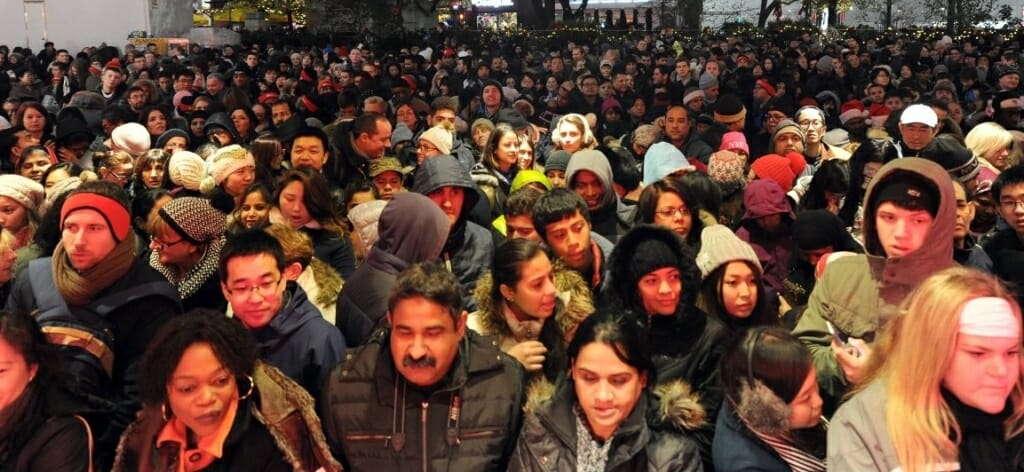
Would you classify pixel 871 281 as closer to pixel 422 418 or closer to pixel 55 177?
pixel 422 418

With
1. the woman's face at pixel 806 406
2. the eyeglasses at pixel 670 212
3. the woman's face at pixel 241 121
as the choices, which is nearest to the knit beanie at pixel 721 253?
the eyeglasses at pixel 670 212

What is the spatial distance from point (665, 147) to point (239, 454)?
435 cm

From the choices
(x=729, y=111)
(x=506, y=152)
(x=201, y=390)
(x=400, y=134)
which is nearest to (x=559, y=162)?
(x=506, y=152)

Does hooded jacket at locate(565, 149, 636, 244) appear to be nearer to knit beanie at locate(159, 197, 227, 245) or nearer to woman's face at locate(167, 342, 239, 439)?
knit beanie at locate(159, 197, 227, 245)

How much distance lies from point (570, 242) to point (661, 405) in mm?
1258

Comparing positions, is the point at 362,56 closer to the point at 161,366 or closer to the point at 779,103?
the point at 779,103

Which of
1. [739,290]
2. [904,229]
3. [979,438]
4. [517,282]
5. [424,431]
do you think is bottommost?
[424,431]

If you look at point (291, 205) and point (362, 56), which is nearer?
point (291, 205)

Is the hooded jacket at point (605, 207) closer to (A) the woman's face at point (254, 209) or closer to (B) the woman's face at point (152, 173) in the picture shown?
(A) the woman's face at point (254, 209)

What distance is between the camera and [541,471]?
8.93 feet

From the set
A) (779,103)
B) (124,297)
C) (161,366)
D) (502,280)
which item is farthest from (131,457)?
(779,103)

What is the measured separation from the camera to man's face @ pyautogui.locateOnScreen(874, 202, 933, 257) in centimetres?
312

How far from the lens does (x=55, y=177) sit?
574 cm

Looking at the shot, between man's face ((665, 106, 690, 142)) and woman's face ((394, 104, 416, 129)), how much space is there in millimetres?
2738
